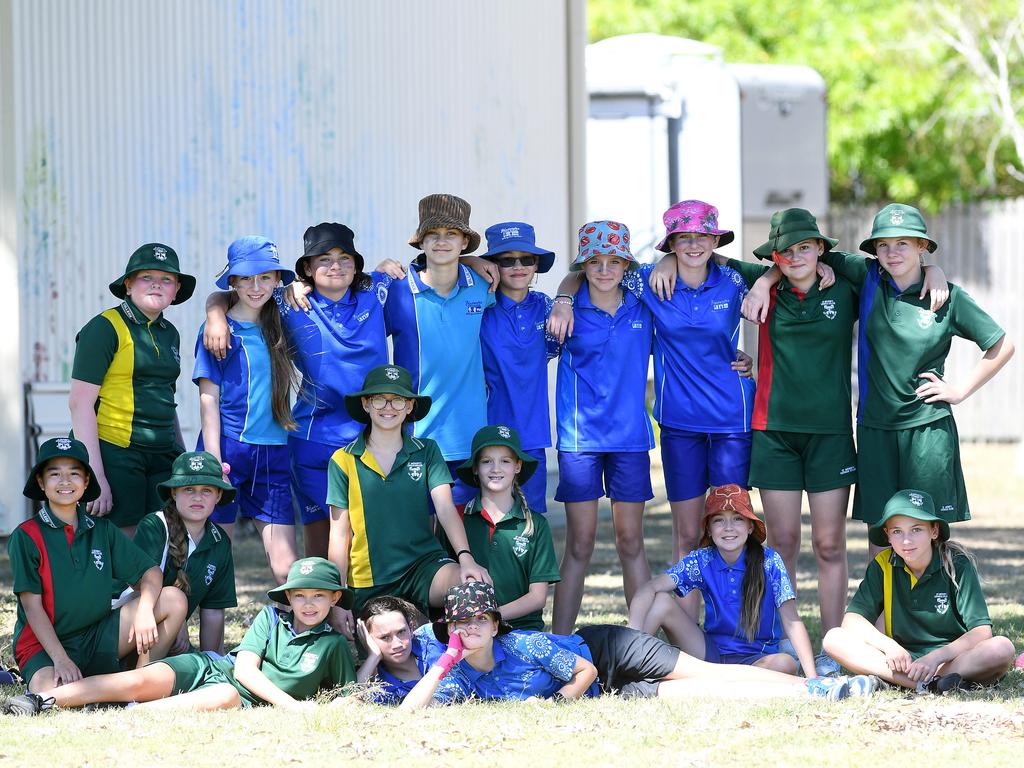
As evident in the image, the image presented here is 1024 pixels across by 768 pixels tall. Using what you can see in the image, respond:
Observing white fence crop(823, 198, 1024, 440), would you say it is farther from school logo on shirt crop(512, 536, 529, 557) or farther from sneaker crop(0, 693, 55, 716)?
sneaker crop(0, 693, 55, 716)

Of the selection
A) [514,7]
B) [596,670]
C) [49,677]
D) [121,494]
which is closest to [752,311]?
[596,670]

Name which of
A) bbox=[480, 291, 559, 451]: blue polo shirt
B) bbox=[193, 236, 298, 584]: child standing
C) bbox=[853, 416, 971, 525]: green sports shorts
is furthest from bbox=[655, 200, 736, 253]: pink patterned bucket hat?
bbox=[193, 236, 298, 584]: child standing

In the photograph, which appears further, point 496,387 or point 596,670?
point 496,387

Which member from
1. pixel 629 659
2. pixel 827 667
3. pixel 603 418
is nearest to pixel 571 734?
pixel 629 659

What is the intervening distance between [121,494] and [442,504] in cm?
154

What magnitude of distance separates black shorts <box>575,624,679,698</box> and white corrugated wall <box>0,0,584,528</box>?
18.3 ft

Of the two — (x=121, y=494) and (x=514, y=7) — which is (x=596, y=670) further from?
(x=514, y=7)

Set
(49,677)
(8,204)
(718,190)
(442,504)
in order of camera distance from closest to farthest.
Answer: (49,677) → (442,504) → (8,204) → (718,190)

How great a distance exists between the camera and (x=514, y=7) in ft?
43.9

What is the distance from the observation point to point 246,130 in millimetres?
11898

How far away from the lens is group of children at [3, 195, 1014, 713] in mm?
6605

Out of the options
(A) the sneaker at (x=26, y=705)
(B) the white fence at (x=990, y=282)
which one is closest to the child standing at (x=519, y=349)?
(A) the sneaker at (x=26, y=705)

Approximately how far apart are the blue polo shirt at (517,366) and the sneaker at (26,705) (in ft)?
8.18

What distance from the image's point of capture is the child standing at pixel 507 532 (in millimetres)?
7051
